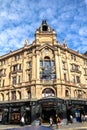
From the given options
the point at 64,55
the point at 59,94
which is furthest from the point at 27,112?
the point at 64,55

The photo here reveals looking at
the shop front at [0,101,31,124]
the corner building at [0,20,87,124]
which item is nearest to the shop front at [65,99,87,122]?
the corner building at [0,20,87,124]

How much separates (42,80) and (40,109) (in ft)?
19.1

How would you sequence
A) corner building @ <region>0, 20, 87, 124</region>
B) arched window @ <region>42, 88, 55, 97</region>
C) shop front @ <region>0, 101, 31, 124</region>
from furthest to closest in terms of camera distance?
1. arched window @ <region>42, 88, 55, 97</region>
2. shop front @ <region>0, 101, 31, 124</region>
3. corner building @ <region>0, 20, 87, 124</region>

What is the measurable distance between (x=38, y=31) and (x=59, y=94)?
15532 millimetres

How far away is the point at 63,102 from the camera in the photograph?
31078mm

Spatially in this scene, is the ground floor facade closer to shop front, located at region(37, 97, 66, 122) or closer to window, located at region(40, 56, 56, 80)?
shop front, located at region(37, 97, 66, 122)

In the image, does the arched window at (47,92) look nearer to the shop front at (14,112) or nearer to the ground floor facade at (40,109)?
the ground floor facade at (40,109)

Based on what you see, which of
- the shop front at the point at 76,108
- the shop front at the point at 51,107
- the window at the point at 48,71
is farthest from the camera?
the window at the point at 48,71

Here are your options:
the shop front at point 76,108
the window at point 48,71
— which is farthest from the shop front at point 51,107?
the window at point 48,71

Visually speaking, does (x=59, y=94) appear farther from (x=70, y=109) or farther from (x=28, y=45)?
(x=28, y=45)

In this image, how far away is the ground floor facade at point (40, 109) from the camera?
30.2 metres

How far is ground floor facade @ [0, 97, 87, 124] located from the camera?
1191 inches

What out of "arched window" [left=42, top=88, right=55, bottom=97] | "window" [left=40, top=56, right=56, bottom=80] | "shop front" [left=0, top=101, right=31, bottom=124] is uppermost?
"window" [left=40, top=56, right=56, bottom=80]

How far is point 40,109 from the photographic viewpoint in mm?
30422
